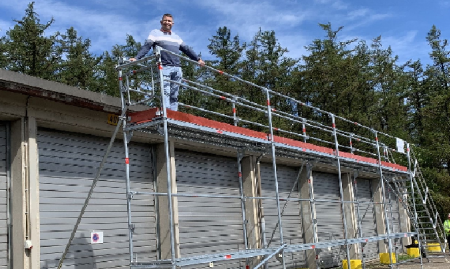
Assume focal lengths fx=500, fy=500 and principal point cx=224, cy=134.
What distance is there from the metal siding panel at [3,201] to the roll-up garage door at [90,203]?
1.97ft

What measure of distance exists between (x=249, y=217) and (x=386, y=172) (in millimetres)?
6702

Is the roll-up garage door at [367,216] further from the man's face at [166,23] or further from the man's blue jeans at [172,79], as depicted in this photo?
the man's face at [166,23]

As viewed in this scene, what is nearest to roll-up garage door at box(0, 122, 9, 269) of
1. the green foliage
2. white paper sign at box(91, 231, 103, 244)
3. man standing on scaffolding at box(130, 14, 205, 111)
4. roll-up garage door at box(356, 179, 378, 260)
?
white paper sign at box(91, 231, 103, 244)

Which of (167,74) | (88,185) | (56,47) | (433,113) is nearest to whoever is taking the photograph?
(167,74)

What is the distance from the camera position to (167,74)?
29.1 feet

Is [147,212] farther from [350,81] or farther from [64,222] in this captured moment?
[350,81]

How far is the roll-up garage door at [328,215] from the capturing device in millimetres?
17230

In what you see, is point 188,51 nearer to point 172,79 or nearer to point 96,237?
point 172,79

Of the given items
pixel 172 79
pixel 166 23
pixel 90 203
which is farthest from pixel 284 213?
pixel 166 23

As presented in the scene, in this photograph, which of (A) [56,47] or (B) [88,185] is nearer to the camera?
(B) [88,185]

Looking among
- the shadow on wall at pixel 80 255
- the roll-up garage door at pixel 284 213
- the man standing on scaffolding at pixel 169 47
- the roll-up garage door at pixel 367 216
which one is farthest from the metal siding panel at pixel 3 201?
the roll-up garage door at pixel 367 216

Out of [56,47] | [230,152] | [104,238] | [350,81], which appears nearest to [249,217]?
[230,152]

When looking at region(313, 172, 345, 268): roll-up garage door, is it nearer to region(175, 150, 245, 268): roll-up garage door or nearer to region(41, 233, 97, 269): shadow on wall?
region(175, 150, 245, 268): roll-up garage door

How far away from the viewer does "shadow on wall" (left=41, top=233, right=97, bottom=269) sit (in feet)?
29.3
